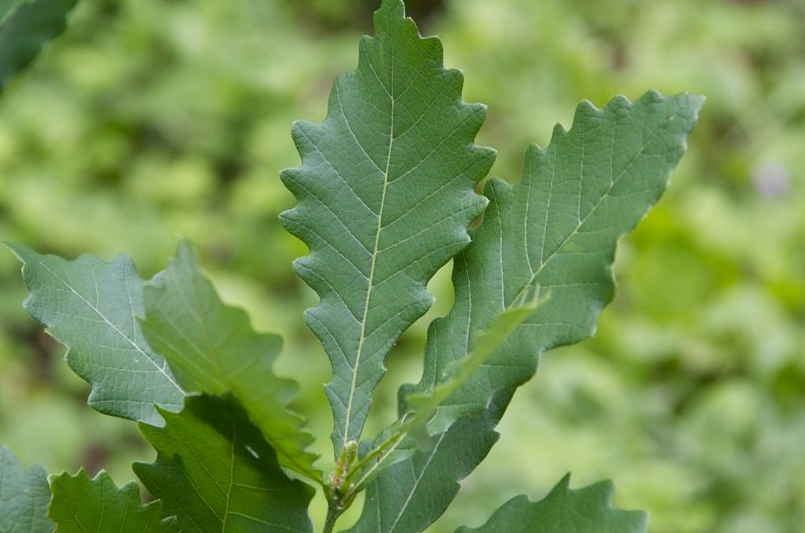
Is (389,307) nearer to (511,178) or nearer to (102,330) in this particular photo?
(102,330)

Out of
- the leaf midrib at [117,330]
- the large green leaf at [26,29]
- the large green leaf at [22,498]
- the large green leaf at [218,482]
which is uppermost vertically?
the large green leaf at [26,29]

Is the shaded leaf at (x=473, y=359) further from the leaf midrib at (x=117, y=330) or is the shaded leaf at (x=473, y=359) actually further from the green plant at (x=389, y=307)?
the leaf midrib at (x=117, y=330)

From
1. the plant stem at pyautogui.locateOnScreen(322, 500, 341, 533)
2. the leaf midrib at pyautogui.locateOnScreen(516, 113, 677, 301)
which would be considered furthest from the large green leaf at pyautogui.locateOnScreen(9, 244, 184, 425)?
the leaf midrib at pyautogui.locateOnScreen(516, 113, 677, 301)

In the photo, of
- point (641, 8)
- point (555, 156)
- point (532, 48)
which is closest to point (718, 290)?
point (532, 48)

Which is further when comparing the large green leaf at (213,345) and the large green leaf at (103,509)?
the large green leaf at (103,509)

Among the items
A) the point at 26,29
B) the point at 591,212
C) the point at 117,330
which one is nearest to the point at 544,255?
the point at 591,212

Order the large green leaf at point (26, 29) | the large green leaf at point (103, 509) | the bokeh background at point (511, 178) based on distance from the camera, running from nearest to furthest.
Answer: the large green leaf at point (103, 509), the large green leaf at point (26, 29), the bokeh background at point (511, 178)

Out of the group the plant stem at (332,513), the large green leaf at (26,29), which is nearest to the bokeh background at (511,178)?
the large green leaf at (26,29)

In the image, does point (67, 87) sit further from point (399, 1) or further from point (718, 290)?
point (399, 1)
